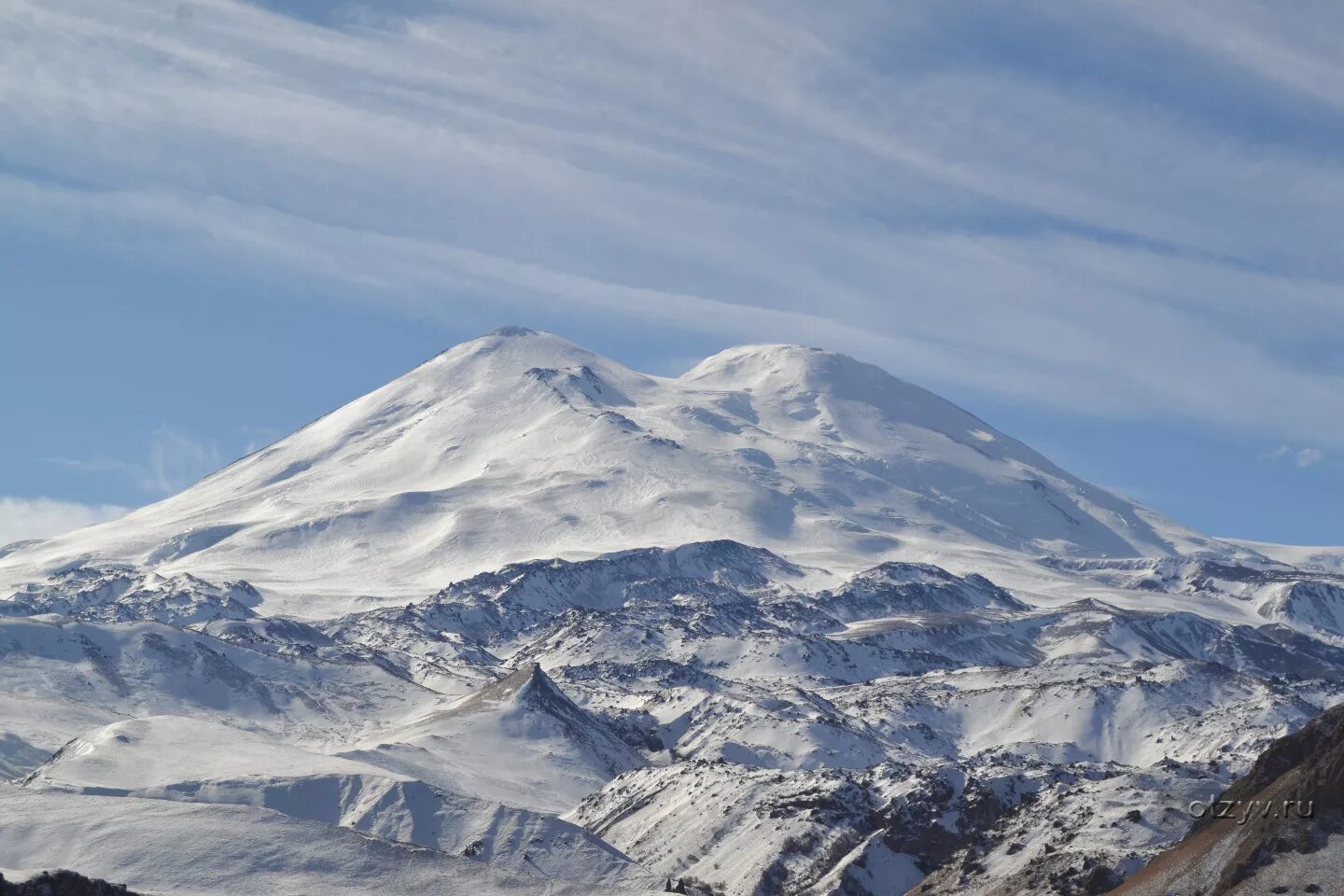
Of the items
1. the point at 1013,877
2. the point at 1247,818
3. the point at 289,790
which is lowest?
the point at 289,790

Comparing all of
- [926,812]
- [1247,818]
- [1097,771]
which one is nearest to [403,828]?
[926,812]

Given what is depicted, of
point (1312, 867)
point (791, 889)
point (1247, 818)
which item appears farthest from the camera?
point (791, 889)

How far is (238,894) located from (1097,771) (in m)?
90.8

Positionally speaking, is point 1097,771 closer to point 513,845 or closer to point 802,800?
point 802,800

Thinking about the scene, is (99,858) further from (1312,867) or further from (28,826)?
(1312,867)

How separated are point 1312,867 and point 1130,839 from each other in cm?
2690

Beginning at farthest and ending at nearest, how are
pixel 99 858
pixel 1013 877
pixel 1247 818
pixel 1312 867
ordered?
pixel 99 858
pixel 1013 877
pixel 1247 818
pixel 1312 867

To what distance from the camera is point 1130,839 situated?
142875 millimetres

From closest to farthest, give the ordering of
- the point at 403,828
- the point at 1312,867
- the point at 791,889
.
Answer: the point at 1312,867 < the point at 791,889 < the point at 403,828

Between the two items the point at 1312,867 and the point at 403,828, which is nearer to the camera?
the point at 1312,867

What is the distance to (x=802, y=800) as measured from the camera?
198375 millimetres

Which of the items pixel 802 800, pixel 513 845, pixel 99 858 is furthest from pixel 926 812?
pixel 99 858

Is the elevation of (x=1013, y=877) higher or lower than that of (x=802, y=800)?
higher

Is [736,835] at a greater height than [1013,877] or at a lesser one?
lesser
